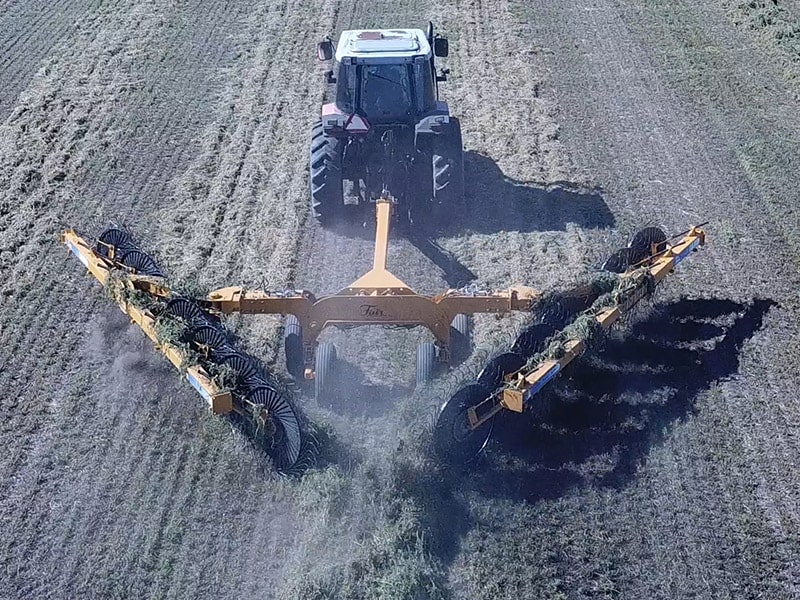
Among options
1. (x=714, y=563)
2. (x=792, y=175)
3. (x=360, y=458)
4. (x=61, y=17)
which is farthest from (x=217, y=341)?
(x=61, y=17)

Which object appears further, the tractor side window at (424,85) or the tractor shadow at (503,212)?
the tractor shadow at (503,212)

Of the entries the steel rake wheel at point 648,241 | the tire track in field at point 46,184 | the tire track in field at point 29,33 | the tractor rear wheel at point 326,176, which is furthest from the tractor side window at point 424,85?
the tire track in field at point 29,33

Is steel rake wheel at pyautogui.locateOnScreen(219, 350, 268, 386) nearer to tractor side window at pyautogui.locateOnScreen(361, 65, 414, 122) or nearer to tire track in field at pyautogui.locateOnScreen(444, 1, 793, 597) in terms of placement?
tire track in field at pyautogui.locateOnScreen(444, 1, 793, 597)

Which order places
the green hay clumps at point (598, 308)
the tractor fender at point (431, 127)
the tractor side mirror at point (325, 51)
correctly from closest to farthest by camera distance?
the green hay clumps at point (598, 308) → the tractor fender at point (431, 127) → the tractor side mirror at point (325, 51)

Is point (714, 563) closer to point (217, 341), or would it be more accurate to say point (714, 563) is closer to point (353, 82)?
point (217, 341)

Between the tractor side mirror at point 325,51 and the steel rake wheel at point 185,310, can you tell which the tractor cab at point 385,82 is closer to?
the tractor side mirror at point 325,51

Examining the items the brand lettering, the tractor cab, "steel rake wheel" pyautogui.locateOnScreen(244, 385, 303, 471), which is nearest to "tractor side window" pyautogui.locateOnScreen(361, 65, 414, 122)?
the tractor cab

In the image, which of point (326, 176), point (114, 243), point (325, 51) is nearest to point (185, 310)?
point (114, 243)

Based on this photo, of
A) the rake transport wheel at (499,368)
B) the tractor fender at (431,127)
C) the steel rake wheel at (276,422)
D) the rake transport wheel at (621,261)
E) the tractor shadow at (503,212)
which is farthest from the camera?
the tractor shadow at (503,212)

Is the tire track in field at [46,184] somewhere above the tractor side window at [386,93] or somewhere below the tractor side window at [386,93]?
below
